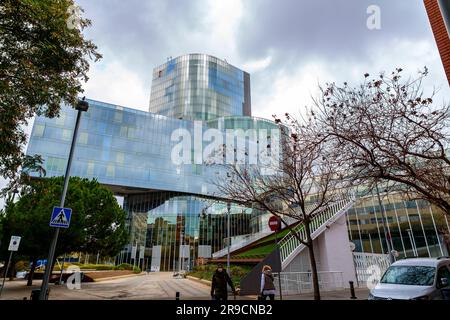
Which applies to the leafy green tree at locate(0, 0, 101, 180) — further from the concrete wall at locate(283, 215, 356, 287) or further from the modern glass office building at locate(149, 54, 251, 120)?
the modern glass office building at locate(149, 54, 251, 120)

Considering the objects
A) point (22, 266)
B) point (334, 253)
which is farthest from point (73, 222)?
point (22, 266)

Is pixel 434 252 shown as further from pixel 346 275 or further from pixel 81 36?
pixel 81 36

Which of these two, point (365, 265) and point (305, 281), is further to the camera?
point (365, 265)

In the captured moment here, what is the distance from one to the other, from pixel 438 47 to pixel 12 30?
1488 cm

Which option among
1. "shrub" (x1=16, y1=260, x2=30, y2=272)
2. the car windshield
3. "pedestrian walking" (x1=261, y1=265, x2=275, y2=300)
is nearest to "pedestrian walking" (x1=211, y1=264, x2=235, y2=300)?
"pedestrian walking" (x1=261, y1=265, x2=275, y2=300)

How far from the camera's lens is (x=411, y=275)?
27.6 feet

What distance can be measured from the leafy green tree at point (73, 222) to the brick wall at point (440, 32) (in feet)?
75.7

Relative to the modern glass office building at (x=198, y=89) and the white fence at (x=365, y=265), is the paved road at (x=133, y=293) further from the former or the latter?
the modern glass office building at (x=198, y=89)

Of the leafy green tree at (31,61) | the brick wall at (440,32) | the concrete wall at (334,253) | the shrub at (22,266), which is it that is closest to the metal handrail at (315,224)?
the concrete wall at (334,253)

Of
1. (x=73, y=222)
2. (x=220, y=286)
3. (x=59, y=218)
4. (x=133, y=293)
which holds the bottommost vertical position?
(x=133, y=293)

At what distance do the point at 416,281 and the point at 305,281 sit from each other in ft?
29.2

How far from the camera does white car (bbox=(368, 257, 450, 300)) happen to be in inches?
297

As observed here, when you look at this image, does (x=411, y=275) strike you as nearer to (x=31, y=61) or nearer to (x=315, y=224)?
(x=315, y=224)

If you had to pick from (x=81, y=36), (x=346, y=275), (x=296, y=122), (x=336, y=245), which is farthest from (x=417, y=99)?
(x=346, y=275)
